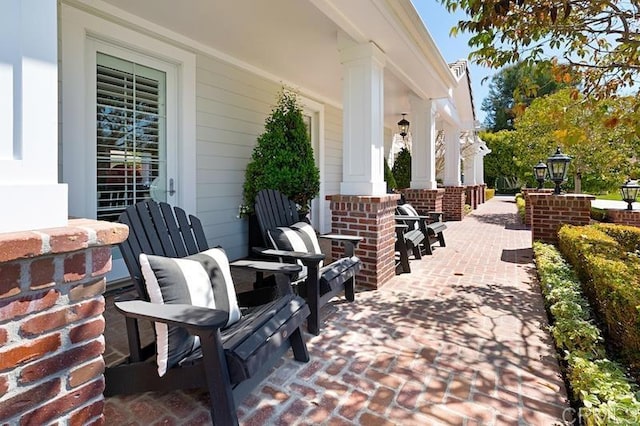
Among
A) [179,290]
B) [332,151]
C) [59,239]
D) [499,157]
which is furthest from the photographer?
[499,157]

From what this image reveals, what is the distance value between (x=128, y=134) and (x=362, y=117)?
239cm

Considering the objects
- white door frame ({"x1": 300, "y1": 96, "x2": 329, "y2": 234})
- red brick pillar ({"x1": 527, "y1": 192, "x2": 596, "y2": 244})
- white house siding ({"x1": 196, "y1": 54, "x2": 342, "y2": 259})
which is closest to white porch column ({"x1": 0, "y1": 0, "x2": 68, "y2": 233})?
white house siding ({"x1": 196, "y1": 54, "x2": 342, "y2": 259})

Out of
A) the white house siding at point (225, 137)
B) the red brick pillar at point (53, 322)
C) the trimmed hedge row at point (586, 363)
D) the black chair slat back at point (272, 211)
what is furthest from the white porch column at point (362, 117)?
the red brick pillar at point (53, 322)

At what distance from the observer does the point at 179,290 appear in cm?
172

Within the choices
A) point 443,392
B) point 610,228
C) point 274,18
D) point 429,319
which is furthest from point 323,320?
point 610,228

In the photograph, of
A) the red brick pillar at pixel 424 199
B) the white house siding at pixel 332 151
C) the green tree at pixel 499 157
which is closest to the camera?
the red brick pillar at pixel 424 199

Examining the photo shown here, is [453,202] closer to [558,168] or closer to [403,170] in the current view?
[403,170]

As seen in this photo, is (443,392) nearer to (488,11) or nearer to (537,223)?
(488,11)

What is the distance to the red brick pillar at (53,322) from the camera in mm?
1051

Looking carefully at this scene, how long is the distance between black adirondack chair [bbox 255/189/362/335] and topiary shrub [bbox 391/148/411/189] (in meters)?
6.99

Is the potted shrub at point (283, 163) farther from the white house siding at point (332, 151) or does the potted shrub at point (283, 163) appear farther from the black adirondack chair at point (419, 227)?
the white house siding at point (332, 151)

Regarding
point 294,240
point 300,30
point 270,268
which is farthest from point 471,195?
point 270,268

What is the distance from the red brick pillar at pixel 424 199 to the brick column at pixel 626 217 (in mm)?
3404

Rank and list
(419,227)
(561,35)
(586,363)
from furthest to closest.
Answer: (419,227) → (561,35) → (586,363)
